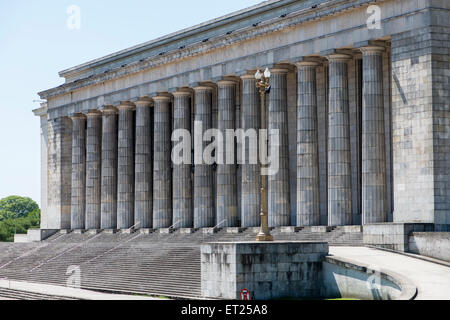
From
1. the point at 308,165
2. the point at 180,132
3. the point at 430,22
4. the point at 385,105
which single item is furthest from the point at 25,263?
the point at 430,22

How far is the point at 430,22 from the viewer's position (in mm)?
49156

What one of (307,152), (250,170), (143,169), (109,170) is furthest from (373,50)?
(109,170)

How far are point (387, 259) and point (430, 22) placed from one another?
47.8 ft

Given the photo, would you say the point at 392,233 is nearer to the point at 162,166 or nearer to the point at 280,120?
the point at 280,120

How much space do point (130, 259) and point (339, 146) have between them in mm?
15742

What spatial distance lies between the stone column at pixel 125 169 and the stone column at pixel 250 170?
52.5ft

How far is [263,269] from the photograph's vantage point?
4041 centimetres

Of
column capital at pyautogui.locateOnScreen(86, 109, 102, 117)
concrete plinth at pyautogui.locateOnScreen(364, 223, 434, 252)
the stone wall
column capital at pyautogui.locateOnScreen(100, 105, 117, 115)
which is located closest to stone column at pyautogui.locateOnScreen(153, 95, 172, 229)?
column capital at pyautogui.locateOnScreen(100, 105, 117, 115)

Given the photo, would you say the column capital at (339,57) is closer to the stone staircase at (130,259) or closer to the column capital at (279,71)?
the column capital at (279,71)

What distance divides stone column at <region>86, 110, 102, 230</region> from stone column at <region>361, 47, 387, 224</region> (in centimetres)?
3356

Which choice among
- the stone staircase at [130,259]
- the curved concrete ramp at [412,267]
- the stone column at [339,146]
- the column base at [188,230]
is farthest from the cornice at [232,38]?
the curved concrete ramp at [412,267]

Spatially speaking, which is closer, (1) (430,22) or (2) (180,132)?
(1) (430,22)

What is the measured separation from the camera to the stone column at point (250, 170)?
6238cm
